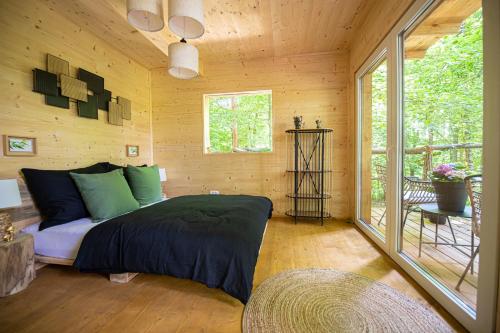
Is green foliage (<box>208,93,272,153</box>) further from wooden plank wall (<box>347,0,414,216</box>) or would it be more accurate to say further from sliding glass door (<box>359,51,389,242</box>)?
sliding glass door (<box>359,51,389,242</box>)

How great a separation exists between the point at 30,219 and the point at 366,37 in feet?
13.4

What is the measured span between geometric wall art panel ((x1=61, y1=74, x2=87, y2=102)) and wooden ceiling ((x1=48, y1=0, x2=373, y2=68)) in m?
0.71

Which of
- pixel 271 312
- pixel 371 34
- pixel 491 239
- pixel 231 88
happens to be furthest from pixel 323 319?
pixel 231 88

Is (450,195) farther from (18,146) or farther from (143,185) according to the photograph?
(18,146)

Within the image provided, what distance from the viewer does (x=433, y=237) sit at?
1.91 metres

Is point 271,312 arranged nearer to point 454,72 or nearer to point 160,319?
point 160,319

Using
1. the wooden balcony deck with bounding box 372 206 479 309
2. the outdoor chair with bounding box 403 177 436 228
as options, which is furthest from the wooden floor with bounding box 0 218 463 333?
the outdoor chair with bounding box 403 177 436 228

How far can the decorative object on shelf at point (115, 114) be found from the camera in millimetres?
2898

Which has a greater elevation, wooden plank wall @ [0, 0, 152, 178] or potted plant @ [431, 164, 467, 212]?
wooden plank wall @ [0, 0, 152, 178]

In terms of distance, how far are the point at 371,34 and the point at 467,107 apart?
1606mm

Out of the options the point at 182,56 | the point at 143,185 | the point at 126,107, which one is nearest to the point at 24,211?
the point at 143,185

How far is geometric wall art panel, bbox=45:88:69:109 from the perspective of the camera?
2.15m

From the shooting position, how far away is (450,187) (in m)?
1.50

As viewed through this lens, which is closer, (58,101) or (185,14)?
(185,14)
